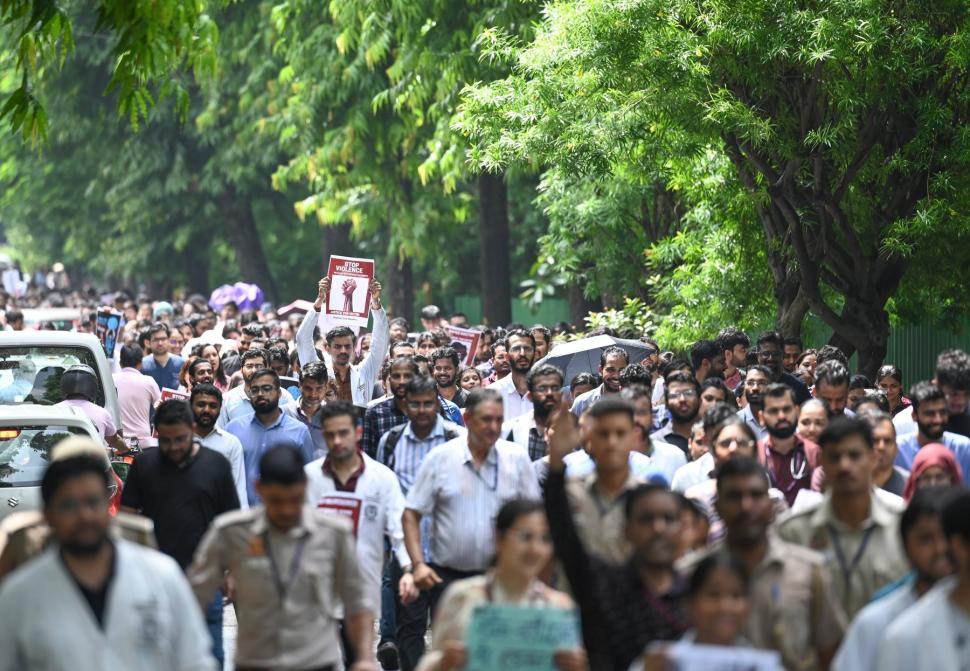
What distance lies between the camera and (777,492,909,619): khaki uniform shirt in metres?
6.71

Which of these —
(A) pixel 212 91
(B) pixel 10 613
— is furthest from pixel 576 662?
(A) pixel 212 91

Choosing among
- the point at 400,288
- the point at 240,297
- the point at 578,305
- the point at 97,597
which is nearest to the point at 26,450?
the point at 97,597

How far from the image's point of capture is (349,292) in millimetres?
17609

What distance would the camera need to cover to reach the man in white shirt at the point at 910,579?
18.5ft

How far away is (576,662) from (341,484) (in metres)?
3.32

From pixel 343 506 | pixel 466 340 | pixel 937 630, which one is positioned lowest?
pixel 937 630

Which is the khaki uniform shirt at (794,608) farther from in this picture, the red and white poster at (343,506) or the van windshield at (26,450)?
the van windshield at (26,450)

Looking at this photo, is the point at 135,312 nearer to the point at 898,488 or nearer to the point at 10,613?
the point at 898,488

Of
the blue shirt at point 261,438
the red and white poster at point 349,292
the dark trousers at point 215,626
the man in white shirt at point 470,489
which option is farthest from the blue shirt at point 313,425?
the red and white poster at point 349,292

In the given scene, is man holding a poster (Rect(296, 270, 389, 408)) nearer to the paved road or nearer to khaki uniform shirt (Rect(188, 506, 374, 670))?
the paved road

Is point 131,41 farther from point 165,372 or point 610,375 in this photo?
point 165,372

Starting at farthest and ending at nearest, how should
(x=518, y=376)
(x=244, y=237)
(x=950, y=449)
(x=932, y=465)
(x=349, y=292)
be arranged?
1. (x=244, y=237)
2. (x=349, y=292)
3. (x=518, y=376)
4. (x=950, y=449)
5. (x=932, y=465)

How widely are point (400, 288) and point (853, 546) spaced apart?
1234 inches

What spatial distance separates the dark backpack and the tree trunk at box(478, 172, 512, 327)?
18.0 metres
